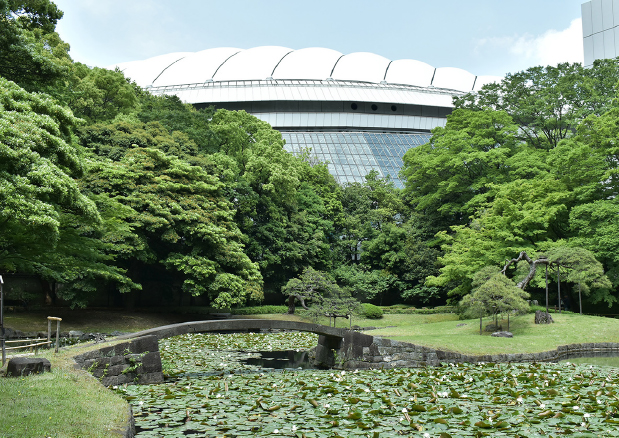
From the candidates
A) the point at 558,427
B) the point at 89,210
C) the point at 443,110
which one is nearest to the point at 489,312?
the point at 558,427

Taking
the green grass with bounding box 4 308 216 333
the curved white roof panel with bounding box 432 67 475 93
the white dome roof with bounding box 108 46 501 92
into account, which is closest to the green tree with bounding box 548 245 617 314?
the green grass with bounding box 4 308 216 333

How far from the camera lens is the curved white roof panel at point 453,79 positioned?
53844 mm

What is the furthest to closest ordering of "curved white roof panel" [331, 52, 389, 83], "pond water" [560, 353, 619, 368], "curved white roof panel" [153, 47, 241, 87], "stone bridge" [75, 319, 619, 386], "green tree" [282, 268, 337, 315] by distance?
"curved white roof panel" [331, 52, 389, 83] < "curved white roof panel" [153, 47, 241, 87] < "green tree" [282, 268, 337, 315] < "pond water" [560, 353, 619, 368] < "stone bridge" [75, 319, 619, 386]

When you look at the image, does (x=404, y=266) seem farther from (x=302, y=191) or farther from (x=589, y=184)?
(x=589, y=184)

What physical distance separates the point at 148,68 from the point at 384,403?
5533cm

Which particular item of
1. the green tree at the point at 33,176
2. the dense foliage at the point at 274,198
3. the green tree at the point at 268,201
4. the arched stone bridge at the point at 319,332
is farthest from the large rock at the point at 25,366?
the green tree at the point at 268,201

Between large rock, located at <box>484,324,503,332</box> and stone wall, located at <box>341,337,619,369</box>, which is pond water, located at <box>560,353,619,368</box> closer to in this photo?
stone wall, located at <box>341,337,619,369</box>

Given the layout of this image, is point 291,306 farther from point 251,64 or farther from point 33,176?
point 251,64

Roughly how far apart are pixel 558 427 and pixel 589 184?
2079 centimetres

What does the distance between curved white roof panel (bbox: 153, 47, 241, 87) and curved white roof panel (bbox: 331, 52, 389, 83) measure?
1284 centimetres

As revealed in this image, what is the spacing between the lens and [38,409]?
18.7 ft

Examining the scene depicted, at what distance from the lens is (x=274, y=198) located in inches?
1179

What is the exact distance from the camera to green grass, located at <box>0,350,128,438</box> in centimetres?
509

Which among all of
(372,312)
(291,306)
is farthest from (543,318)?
(291,306)
